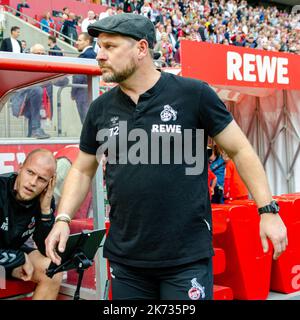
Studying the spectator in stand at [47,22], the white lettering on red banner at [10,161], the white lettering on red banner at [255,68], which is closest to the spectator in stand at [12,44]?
the spectator in stand at [47,22]

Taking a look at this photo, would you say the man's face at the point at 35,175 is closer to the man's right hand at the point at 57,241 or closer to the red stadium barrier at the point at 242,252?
the man's right hand at the point at 57,241

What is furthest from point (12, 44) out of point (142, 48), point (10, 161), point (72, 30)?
point (142, 48)

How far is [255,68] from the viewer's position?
753cm

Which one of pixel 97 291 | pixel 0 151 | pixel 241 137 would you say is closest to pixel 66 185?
pixel 241 137

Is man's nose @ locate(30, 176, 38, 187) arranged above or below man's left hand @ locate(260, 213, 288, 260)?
above

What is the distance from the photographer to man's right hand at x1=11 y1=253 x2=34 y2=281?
12.1ft

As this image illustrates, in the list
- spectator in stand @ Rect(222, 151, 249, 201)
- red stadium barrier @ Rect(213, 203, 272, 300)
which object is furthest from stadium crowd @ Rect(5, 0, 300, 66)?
red stadium barrier @ Rect(213, 203, 272, 300)

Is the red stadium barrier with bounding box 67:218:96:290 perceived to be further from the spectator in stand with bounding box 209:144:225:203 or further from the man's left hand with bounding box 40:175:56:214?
the spectator in stand with bounding box 209:144:225:203

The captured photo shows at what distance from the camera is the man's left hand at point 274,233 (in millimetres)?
2127

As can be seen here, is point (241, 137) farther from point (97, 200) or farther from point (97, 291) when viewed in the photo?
point (97, 291)

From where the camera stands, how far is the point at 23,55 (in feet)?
10.0

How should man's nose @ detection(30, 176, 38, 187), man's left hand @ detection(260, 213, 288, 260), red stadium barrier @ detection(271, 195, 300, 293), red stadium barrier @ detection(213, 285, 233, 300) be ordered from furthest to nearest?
red stadium barrier @ detection(271, 195, 300, 293) < red stadium barrier @ detection(213, 285, 233, 300) < man's nose @ detection(30, 176, 38, 187) < man's left hand @ detection(260, 213, 288, 260)

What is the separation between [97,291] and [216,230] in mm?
1658

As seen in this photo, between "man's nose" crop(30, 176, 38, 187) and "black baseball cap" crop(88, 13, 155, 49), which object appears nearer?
"black baseball cap" crop(88, 13, 155, 49)
